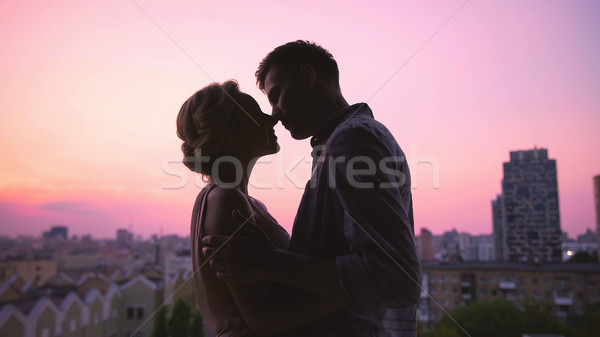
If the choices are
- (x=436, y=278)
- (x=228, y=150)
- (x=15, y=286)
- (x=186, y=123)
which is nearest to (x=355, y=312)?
(x=228, y=150)

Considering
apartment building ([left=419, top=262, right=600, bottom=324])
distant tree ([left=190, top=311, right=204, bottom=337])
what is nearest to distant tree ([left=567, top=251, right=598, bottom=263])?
apartment building ([left=419, top=262, right=600, bottom=324])

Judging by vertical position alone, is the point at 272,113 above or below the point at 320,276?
above

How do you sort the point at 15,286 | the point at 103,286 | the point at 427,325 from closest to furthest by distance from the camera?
the point at 15,286
the point at 103,286
the point at 427,325

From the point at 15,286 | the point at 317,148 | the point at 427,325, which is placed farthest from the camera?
the point at 427,325

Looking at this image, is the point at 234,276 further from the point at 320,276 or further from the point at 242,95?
the point at 242,95

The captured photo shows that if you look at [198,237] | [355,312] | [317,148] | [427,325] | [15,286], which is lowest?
[427,325]

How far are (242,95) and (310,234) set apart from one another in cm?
41

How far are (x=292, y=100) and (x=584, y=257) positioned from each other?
10356 millimetres

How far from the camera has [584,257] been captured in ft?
29.3

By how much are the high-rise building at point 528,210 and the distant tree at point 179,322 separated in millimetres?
9473

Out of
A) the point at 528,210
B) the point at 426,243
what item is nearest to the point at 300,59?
the point at 426,243

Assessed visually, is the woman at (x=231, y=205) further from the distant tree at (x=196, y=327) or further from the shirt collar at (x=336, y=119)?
the distant tree at (x=196, y=327)

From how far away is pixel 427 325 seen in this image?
9.05 m

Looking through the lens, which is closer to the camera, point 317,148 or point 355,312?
point 355,312
